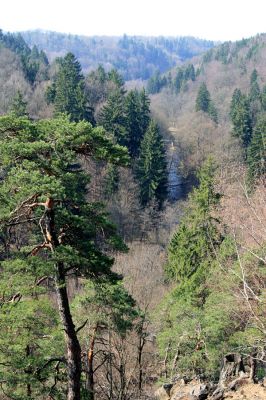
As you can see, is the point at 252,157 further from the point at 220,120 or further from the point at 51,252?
the point at 51,252

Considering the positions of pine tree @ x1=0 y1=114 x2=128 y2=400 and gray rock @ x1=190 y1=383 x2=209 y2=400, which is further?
gray rock @ x1=190 y1=383 x2=209 y2=400

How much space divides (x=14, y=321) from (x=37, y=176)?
115 inches

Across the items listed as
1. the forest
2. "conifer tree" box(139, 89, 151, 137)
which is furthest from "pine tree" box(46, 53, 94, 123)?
"conifer tree" box(139, 89, 151, 137)

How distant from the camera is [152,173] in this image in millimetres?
42625

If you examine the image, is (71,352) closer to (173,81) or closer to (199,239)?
(199,239)

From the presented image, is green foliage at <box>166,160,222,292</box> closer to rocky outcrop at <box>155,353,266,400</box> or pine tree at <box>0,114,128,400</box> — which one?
rocky outcrop at <box>155,353,266,400</box>

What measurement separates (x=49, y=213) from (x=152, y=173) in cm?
3454

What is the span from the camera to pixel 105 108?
45.8m

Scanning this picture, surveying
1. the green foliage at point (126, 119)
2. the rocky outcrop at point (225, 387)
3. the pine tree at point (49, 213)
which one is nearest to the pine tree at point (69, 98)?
the green foliage at point (126, 119)

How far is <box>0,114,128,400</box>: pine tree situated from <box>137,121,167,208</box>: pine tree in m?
33.3

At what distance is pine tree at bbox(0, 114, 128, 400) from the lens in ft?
25.2

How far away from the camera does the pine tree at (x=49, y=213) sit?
7.67 m

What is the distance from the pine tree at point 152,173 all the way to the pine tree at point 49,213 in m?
33.3

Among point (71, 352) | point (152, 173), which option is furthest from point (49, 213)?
point (152, 173)
